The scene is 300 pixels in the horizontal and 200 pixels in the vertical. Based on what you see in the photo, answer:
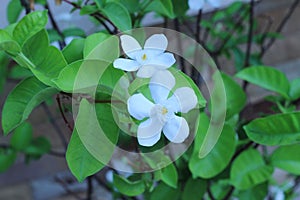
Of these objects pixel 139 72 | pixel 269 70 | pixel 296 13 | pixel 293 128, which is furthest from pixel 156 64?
pixel 296 13

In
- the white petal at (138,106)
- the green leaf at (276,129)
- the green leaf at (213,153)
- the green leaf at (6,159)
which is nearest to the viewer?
the white petal at (138,106)

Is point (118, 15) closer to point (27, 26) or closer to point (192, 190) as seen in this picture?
point (27, 26)

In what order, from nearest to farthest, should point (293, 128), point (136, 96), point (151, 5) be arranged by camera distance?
point (136, 96) → point (293, 128) → point (151, 5)

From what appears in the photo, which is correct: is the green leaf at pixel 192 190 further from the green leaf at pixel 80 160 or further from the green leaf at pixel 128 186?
the green leaf at pixel 80 160

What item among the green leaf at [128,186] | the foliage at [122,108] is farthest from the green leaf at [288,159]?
the green leaf at [128,186]

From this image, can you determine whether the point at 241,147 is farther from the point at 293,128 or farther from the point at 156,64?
the point at 156,64

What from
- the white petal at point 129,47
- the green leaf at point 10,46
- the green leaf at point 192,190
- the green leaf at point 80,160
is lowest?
the green leaf at point 192,190

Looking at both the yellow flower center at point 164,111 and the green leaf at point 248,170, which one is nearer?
the yellow flower center at point 164,111
